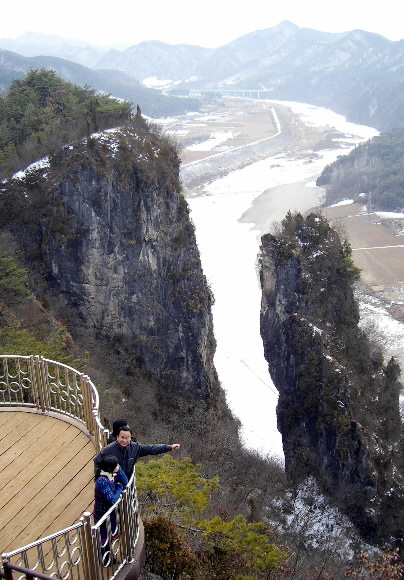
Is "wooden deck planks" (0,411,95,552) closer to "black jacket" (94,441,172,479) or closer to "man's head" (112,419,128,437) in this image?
"black jacket" (94,441,172,479)

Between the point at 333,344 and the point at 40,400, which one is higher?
the point at 40,400

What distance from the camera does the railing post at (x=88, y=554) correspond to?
4.67 metres

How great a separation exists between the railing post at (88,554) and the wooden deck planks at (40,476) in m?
0.89

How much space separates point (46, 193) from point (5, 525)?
81.9ft

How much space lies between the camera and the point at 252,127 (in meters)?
151

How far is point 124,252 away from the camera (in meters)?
30.5

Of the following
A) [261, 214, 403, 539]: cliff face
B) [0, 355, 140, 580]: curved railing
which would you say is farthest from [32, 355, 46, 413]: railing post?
[261, 214, 403, 539]: cliff face

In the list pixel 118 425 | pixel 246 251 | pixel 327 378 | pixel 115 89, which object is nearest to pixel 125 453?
pixel 118 425

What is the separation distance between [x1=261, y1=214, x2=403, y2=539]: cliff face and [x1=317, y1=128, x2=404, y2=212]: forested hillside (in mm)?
57006

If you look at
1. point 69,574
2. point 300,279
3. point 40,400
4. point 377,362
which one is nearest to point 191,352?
point 300,279

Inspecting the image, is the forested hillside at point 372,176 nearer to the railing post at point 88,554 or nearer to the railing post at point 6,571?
the railing post at point 88,554

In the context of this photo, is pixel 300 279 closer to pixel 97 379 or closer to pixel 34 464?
pixel 97 379

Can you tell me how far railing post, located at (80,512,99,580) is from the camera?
4.67 meters

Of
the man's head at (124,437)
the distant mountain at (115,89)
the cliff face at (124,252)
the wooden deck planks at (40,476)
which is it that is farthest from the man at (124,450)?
the distant mountain at (115,89)
